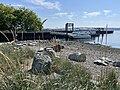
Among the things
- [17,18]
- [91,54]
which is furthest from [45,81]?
[17,18]

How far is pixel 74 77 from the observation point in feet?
14.4

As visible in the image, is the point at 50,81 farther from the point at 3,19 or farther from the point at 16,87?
the point at 3,19

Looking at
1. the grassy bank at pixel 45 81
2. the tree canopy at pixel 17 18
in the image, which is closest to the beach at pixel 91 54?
the grassy bank at pixel 45 81

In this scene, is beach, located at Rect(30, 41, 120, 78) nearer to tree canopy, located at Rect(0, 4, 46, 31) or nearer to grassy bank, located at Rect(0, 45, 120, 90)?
grassy bank, located at Rect(0, 45, 120, 90)

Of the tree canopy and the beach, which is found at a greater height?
the tree canopy

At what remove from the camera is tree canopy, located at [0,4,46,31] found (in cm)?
3123

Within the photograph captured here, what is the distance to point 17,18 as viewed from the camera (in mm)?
32531

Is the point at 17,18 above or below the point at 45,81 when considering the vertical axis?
above

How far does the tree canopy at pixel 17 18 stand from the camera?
31.2 m

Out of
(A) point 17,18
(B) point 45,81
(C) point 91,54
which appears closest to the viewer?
(B) point 45,81

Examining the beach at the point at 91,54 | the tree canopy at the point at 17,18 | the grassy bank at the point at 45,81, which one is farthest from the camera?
the tree canopy at the point at 17,18

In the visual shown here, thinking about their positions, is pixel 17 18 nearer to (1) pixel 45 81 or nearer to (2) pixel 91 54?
(2) pixel 91 54

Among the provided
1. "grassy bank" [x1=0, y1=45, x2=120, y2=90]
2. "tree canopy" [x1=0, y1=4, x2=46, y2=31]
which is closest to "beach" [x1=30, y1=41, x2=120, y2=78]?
"grassy bank" [x1=0, y1=45, x2=120, y2=90]

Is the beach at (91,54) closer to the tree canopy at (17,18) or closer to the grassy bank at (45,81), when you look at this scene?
the grassy bank at (45,81)
